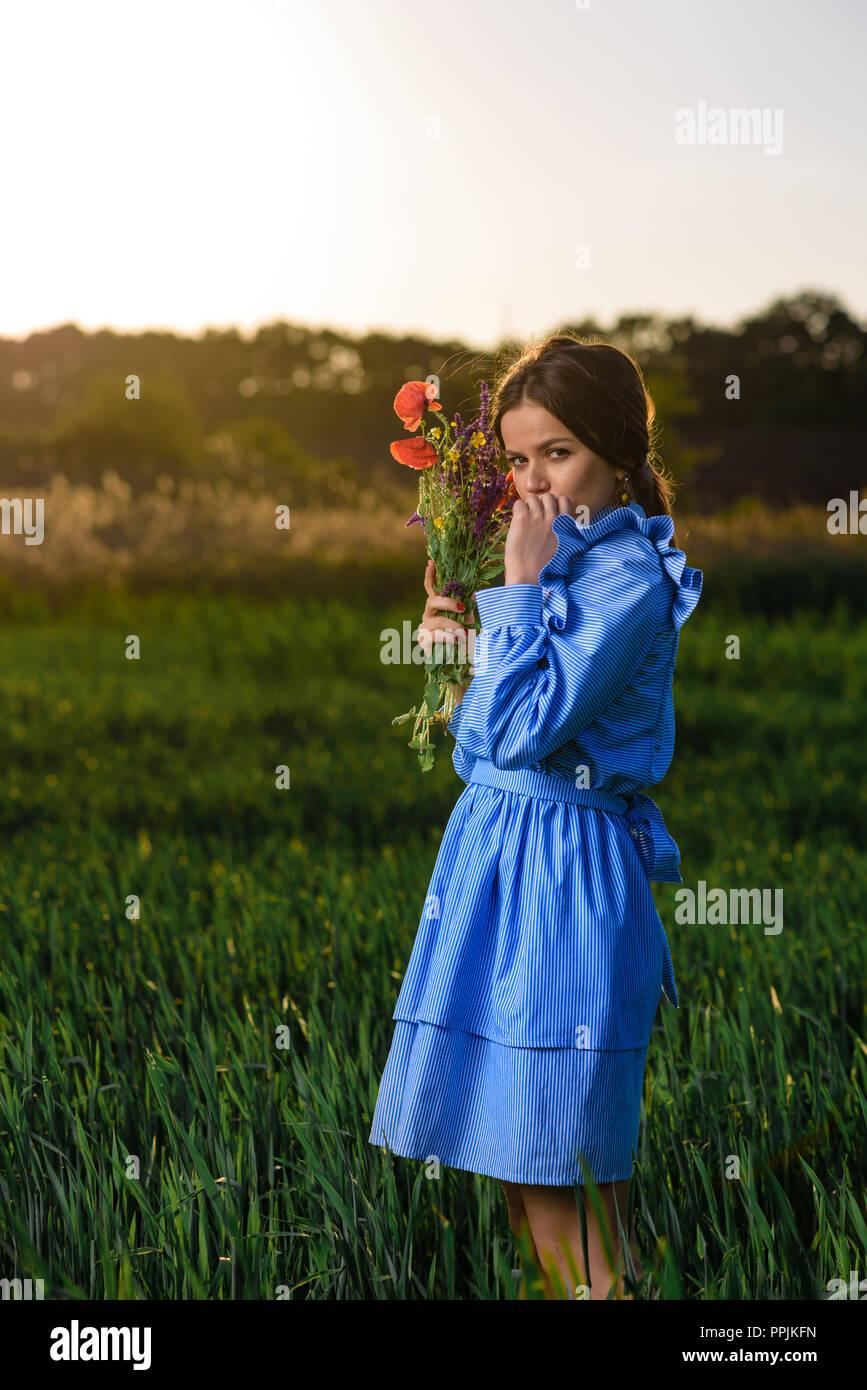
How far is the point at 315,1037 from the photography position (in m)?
2.68

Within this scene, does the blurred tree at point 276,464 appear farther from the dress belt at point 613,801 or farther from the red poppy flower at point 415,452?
the dress belt at point 613,801

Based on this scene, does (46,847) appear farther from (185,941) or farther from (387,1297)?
(387,1297)

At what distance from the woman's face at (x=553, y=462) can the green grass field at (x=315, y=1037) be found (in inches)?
44.2

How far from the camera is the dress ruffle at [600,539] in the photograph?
5.79 ft

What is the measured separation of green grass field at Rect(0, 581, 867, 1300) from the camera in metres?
1.98

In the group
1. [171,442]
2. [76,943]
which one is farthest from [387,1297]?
[171,442]

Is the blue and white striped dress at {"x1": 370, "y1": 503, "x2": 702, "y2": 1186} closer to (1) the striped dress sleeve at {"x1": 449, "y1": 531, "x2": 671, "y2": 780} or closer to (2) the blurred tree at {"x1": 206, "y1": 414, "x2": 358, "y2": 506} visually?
(1) the striped dress sleeve at {"x1": 449, "y1": 531, "x2": 671, "y2": 780}

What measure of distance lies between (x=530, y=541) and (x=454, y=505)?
0.89 ft

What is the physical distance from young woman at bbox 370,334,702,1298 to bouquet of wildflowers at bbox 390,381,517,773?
0.10 meters

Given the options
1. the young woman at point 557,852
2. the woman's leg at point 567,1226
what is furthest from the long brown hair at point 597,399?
the woman's leg at point 567,1226

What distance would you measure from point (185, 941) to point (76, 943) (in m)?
0.33

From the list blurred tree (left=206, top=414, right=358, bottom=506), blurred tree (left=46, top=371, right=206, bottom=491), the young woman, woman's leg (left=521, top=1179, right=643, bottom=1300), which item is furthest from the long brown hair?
blurred tree (left=46, top=371, right=206, bottom=491)

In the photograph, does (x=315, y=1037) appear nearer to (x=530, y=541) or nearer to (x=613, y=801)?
(x=613, y=801)

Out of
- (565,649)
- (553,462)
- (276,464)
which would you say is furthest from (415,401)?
(276,464)
